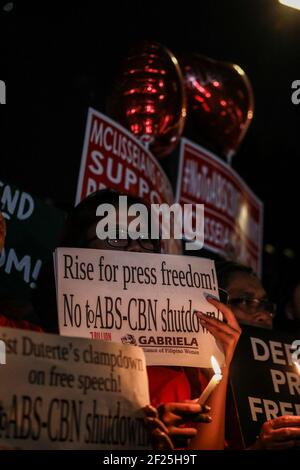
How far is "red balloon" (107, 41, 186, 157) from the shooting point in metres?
4.71

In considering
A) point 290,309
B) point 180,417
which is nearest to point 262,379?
point 180,417

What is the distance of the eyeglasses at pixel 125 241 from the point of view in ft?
9.18

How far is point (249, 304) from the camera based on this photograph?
3.42 metres

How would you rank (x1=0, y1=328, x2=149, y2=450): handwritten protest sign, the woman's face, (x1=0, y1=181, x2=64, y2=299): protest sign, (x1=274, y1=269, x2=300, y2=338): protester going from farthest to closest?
(x1=274, y1=269, x2=300, y2=338): protester
(x1=0, y1=181, x2=64, y2=299): protest sign
the woman's face
(x1=0, y1=328, x2=149, y2=450): handwritten protest sign

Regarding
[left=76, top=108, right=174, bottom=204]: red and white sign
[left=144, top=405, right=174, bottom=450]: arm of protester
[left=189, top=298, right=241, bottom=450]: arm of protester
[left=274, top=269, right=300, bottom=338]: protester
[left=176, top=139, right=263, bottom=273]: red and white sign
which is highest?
[left=176, top=139, right=263, bottom=273]: red and white sign

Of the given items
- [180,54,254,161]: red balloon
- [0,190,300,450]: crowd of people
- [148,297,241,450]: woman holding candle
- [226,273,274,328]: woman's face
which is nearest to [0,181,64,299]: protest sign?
[0,190,300,450]: crowd of people

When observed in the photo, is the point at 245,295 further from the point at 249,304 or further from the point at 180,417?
the point at 180,417

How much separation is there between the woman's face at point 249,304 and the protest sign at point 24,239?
3.05 ft

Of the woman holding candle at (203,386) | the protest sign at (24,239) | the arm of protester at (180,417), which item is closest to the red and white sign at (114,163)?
the protest sign at (24,239)

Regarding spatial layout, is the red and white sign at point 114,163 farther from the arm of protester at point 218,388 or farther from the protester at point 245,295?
the arm of protester at point 218,388

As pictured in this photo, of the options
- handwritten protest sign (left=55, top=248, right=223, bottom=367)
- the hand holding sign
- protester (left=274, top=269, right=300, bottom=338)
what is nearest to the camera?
handwritten protest sign (left=55, top=248, right=223, bottom=367)

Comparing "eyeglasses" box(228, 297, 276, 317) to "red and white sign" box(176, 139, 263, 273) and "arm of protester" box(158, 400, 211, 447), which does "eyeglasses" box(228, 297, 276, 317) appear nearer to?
"arm of protester" box(158, 400, 211, 447)

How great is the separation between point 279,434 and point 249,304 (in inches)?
37.8

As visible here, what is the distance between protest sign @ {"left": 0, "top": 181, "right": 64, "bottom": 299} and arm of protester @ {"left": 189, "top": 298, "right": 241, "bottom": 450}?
119 cm
